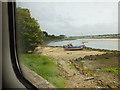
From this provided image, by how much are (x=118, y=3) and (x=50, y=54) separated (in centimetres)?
79

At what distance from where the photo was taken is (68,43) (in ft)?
3.39

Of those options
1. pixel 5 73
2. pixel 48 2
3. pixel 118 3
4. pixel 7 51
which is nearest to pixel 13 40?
pixel 7 51

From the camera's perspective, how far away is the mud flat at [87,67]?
81 cm

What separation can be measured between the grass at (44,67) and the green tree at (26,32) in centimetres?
12

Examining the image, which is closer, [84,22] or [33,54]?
[84,22]

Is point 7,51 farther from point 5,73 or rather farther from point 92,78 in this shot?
point 92,78

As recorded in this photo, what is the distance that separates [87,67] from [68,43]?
31 cm

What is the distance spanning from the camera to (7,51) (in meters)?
1.17

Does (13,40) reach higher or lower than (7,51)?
higher

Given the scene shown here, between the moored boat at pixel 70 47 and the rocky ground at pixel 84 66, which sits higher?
the moored boat at pixel 70 47

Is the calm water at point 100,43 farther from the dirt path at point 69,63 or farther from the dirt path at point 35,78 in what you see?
the dirt path at point 35,78

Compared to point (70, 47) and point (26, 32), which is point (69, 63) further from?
point (26, 32)

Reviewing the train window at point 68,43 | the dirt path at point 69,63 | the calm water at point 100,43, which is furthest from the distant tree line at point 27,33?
the calm water at point 100,43

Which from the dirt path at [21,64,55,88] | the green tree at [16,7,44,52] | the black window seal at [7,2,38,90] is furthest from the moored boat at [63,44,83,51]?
the black window seal at [7,2,38,90]
